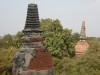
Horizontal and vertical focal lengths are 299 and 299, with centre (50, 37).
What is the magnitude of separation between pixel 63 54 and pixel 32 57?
120ft

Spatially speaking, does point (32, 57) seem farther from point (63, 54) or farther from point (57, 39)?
point (63, 54)

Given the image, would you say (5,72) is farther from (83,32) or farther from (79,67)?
(83,32)

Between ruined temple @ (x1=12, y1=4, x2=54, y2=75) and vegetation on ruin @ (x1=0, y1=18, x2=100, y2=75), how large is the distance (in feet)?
57.7

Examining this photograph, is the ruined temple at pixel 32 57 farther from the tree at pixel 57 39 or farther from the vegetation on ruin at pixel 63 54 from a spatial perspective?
the tree at pixel 57 39

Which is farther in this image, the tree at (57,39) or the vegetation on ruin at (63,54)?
the tree at (57,39)

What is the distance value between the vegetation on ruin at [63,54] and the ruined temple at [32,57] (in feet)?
57.7

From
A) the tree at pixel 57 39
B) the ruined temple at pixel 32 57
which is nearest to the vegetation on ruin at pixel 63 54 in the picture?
the tree at pixel 57 39

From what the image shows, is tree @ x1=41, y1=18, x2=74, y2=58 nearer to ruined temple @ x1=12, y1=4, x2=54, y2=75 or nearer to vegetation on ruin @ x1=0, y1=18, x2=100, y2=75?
vegetation on ruin @ x1=0, y1=18, x2=100, y2=75

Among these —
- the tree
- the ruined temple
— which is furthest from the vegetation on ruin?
the ruined temple

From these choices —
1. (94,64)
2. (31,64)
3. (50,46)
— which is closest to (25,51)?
(31,64)

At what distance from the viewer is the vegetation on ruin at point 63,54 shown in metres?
28.7

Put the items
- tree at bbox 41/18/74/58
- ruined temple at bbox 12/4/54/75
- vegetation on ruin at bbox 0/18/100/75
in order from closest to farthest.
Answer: ruined temple at bbox 12/4/54/75 < vegetation on ruin at bbox 0/18/100/75 < tree at bbox 41/18/74/58

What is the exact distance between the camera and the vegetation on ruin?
94.2 feet

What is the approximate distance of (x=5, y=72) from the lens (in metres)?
29.2
